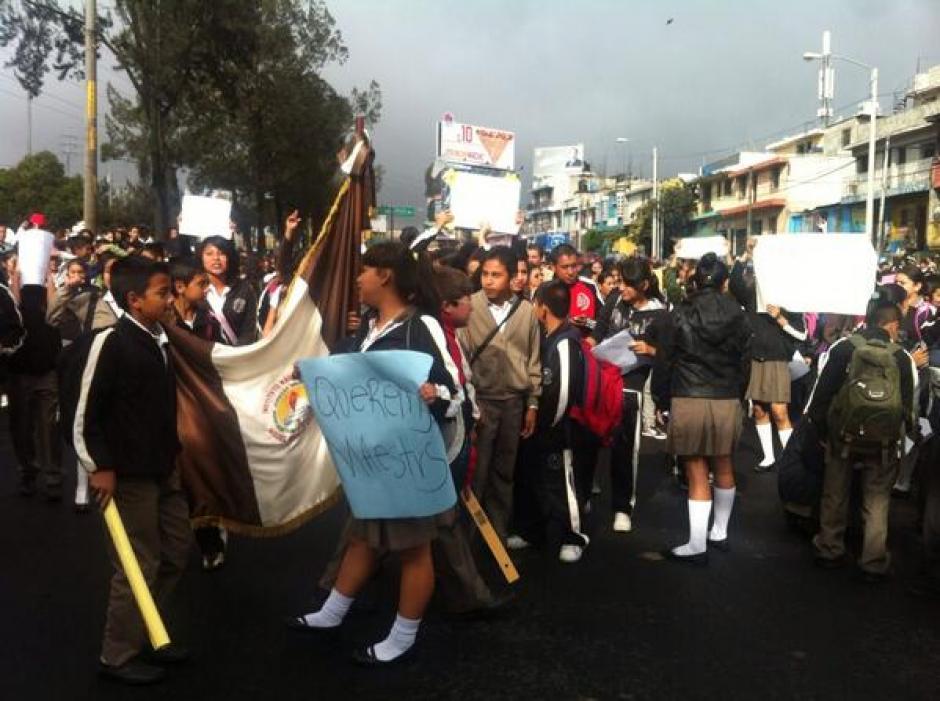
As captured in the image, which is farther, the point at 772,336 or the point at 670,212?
the point at 670,212

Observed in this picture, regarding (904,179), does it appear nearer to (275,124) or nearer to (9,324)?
(275,124)

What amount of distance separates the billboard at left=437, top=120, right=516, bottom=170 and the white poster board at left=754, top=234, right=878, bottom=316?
129ft

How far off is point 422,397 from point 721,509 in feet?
9.24

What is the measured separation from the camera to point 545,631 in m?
4.38

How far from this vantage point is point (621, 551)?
224 inches

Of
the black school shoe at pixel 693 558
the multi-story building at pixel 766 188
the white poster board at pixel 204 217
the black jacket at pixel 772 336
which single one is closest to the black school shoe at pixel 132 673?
the black school shoe at pixel 693 558

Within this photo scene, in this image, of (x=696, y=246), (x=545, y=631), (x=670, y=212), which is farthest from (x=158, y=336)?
(x=670, y=212)

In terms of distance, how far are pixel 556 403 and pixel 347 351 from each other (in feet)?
5.70

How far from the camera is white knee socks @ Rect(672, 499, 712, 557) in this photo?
5.45 m

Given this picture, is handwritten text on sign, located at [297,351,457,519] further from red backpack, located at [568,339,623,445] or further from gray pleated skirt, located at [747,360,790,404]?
gray pleated skirt, located at [747,360,790,404]

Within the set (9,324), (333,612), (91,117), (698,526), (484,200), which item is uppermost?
(91,117)

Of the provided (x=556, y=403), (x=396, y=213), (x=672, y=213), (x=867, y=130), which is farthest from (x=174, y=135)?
(x=672, y=213)

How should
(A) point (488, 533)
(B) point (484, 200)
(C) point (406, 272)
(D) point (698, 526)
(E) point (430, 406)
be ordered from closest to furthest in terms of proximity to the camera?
(E) point (430, 406), (C) point (406, 272), (A) point (488, 533), (D) point (698, 526), (B) point (484, 200)

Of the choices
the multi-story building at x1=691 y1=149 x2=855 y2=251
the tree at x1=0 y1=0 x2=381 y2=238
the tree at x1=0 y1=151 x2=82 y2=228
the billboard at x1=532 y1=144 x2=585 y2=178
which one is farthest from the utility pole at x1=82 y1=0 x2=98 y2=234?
the billboard at x1=532 y1=144 x2=585 y2=178
